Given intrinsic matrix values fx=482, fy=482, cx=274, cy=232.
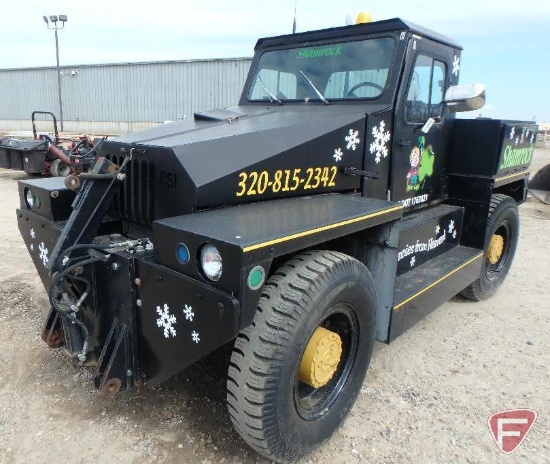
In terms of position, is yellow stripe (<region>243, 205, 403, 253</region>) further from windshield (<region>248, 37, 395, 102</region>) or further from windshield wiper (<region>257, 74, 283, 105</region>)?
windshield wiper (<region>257, 74, 283, 105</region>)

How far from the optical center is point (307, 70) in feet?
12.7

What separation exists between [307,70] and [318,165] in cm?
124

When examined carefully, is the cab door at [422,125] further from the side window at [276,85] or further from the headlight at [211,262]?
the headlight at [211,262]

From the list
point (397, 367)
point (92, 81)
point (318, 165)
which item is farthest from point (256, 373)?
point (92, 81)

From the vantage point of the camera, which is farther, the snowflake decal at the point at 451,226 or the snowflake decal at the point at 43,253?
the snowflake decal at the point at 451,226

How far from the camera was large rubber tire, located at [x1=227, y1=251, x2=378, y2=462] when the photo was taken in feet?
7.00

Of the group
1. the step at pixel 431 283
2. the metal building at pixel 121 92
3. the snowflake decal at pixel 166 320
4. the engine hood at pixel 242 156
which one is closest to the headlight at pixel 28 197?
the engine hood at pixel 242 156

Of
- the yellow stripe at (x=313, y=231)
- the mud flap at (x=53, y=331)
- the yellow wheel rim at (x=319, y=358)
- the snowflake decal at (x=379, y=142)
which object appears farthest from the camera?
the snowflake decal at (x=379, y=142)

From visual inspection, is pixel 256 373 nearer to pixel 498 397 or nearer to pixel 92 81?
pixel 498 397

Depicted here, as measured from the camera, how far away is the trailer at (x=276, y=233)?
6.98ft

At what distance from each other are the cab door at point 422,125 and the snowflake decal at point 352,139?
451 mm

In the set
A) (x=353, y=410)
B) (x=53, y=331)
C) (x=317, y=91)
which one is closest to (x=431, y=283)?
(x=353, y=410)

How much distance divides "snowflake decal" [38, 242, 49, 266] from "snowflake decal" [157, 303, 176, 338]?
1.15 meters

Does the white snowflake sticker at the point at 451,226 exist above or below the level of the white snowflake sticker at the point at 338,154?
below
